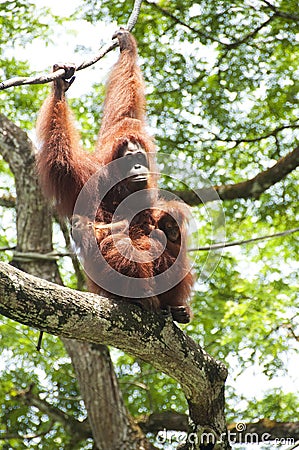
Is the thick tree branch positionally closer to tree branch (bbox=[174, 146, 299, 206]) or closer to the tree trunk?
the tree trunk

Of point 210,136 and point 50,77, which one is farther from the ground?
point 210,136

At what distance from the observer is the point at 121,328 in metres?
3.74

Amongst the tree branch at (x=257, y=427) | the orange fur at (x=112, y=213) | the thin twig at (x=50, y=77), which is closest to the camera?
the thin twig at (x=50, y=77)

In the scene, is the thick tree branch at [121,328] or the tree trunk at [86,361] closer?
the thick tree branch at [121,328]

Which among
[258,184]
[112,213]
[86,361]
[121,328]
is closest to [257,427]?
[86,361]

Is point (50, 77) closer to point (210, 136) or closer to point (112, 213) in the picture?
point (112, 213)

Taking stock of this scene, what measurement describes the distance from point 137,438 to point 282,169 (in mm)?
3498

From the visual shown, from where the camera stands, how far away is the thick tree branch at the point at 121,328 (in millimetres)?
3269

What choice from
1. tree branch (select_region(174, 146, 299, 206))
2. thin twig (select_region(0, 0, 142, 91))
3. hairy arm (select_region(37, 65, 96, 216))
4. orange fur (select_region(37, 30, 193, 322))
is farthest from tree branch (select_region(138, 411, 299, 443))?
thin twig (select_region(0, 0, 142, 91))

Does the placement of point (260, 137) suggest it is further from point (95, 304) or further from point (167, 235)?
point (95, 304)

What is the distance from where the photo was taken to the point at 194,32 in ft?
26.4

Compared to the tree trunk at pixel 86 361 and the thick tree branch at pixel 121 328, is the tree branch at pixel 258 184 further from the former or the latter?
the thick tree branch at pixel 121 328

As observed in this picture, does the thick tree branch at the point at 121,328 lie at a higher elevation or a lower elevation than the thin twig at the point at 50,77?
lower

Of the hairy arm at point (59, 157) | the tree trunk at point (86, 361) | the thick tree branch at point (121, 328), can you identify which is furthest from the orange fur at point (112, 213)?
the tree trunk at point (86, 361)
